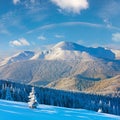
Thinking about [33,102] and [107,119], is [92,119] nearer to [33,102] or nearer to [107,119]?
[107,119]

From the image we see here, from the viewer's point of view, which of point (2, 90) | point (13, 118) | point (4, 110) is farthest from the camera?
point (2, 90)

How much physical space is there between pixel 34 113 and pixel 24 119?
13.4 ft

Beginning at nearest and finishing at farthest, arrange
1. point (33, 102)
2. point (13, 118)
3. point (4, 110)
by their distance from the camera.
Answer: point (13, 118), point (4, 110), point (33, 102)

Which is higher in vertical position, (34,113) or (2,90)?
(2,90)

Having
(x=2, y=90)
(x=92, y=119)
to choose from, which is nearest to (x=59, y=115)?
(x=92, y=119)

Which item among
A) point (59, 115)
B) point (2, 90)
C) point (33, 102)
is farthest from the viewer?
point (2, 90)

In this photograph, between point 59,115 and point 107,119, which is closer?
point 59,115

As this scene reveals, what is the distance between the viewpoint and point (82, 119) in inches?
Result: 1268

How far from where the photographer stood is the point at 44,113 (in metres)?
32.0

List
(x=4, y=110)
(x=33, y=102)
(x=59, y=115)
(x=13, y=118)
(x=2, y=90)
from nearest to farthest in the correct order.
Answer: (x=13, y=118) < (x=4, y=110) < (x=59, y=115) < (x=33, y=102) < (x=2, y=90)

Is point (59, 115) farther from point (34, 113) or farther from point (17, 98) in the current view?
point (17, 98)

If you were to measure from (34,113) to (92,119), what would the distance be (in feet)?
19.9

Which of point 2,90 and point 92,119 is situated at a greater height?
point 2,90

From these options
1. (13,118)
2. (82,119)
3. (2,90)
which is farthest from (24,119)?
(2,90)
